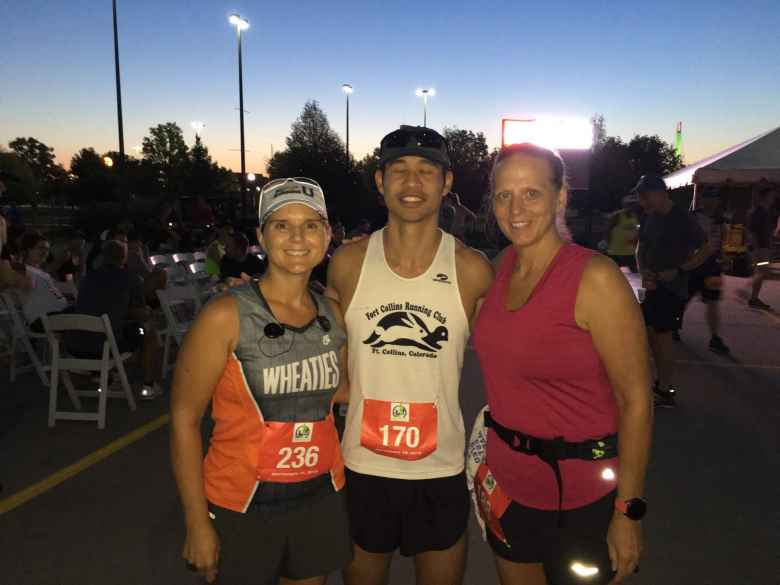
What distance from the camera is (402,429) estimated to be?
226 centimetres

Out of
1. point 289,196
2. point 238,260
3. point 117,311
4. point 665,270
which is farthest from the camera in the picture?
point 238,260

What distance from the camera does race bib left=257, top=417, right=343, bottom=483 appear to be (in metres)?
1.86

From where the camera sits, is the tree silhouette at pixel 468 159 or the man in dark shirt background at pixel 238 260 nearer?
the man in dark shirt background at pixel 238 260

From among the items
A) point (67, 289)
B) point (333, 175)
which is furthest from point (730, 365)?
point (333, 175)

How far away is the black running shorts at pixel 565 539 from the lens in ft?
6.13

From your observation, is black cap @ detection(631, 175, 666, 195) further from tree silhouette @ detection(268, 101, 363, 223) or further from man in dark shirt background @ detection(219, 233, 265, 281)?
tree silhouette @ detection(268, 101, 363, 223)

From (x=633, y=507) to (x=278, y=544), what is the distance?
1.11 meters

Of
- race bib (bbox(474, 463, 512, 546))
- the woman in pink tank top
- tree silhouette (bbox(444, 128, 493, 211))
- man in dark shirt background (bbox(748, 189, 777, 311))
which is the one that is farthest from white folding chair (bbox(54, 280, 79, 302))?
tree silhouette (bbox(444, 128, 493, 211))

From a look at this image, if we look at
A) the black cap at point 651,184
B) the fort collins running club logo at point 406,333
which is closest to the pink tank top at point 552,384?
the fort collins running club logo at point 406,333

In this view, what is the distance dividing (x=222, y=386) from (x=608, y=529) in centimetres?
130

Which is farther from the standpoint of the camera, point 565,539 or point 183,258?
point 183,258

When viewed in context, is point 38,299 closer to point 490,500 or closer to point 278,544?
point 278,544

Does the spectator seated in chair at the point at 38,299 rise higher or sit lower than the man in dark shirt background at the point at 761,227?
lower

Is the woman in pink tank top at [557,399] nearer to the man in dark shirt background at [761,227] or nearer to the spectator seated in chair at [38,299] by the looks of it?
the spectator seated in chair at [38,299]
